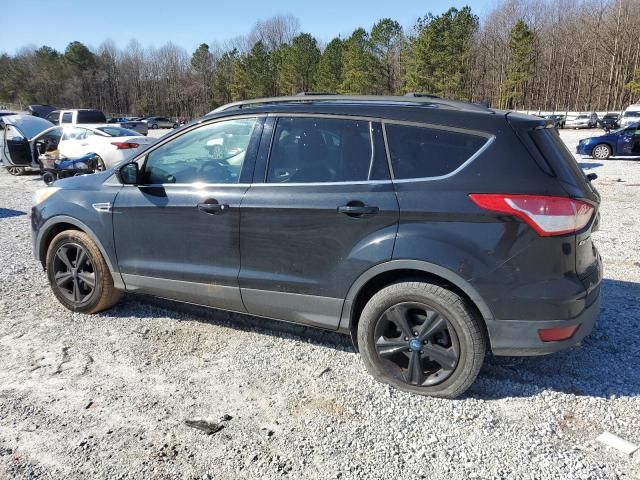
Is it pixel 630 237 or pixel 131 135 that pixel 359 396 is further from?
pixel 131 135

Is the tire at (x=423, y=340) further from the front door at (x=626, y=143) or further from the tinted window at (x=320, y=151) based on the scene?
the front door at (x=626, y=143)

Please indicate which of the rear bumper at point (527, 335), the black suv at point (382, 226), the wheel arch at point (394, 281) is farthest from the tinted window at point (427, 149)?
the rear bumper at point (527, 335)

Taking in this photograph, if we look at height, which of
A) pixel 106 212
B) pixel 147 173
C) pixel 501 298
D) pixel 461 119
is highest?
pixel 461 119

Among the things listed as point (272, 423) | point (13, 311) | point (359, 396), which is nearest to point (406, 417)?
point (359, 396)

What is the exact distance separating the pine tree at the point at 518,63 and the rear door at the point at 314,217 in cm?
6310

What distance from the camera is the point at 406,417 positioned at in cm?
288

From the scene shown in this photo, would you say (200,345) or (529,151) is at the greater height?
(529,151)

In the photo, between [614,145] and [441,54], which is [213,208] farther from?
[441,54]

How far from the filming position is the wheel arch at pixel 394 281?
281cm

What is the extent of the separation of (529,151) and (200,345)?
271 centimetres

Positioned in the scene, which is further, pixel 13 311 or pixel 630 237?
pixel 630 237

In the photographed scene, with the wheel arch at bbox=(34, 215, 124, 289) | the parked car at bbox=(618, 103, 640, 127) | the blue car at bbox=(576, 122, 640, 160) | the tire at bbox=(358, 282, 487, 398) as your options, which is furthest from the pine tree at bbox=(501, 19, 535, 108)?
the tire at bbox=(358, 282, 487, 398)

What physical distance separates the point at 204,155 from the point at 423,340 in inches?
84.2

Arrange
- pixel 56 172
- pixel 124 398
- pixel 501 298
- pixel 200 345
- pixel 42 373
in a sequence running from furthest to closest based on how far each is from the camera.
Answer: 1. pixel 56 172
2. pixel 200 345
3. pixel 42 373
4. pixel 124 398
5. pixel 501 298
